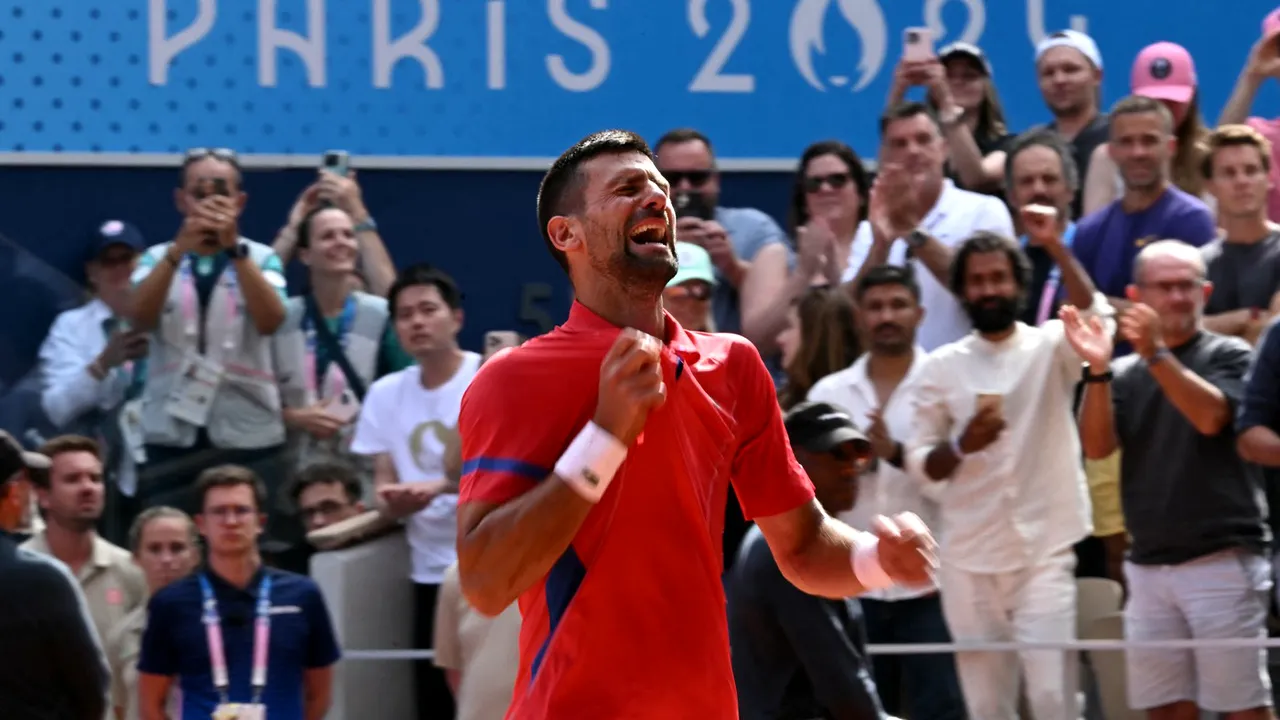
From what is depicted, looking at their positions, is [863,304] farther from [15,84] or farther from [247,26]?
[15,84]

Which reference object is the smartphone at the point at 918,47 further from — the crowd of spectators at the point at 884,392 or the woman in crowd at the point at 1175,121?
the woman in crowd at the point at 1175,121

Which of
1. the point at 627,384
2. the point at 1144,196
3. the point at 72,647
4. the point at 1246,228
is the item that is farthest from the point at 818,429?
the point at 1144,196

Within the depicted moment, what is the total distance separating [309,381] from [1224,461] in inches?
142

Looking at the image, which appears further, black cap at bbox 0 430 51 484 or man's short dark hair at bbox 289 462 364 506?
man's short dark hair at bbox 289 462 364 506

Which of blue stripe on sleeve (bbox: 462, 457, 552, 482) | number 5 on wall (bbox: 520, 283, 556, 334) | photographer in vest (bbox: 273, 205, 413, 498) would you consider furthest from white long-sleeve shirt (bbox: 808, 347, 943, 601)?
blue stripe on sleeve (bbox: 462, 457, 552, 482)

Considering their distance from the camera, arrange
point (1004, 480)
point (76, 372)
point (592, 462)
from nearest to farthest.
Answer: point (592, 462)
point (1004, 480)
point (76, 372)

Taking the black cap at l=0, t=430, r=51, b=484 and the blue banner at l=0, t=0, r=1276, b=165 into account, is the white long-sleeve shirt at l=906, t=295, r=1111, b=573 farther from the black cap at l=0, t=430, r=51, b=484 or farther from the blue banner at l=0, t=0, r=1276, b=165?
the black cap at l=0, t=430, r=51, b=484

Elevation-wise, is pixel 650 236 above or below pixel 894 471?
above

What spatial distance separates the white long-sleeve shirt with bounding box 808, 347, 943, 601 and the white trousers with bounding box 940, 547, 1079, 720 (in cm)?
26

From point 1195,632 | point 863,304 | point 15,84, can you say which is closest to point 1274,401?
point 1195,632

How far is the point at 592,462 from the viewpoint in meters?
3.22

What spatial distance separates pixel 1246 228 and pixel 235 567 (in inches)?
154

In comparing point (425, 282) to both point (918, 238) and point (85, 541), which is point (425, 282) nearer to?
point (85, 541)

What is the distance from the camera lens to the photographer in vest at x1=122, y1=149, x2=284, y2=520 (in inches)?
312
